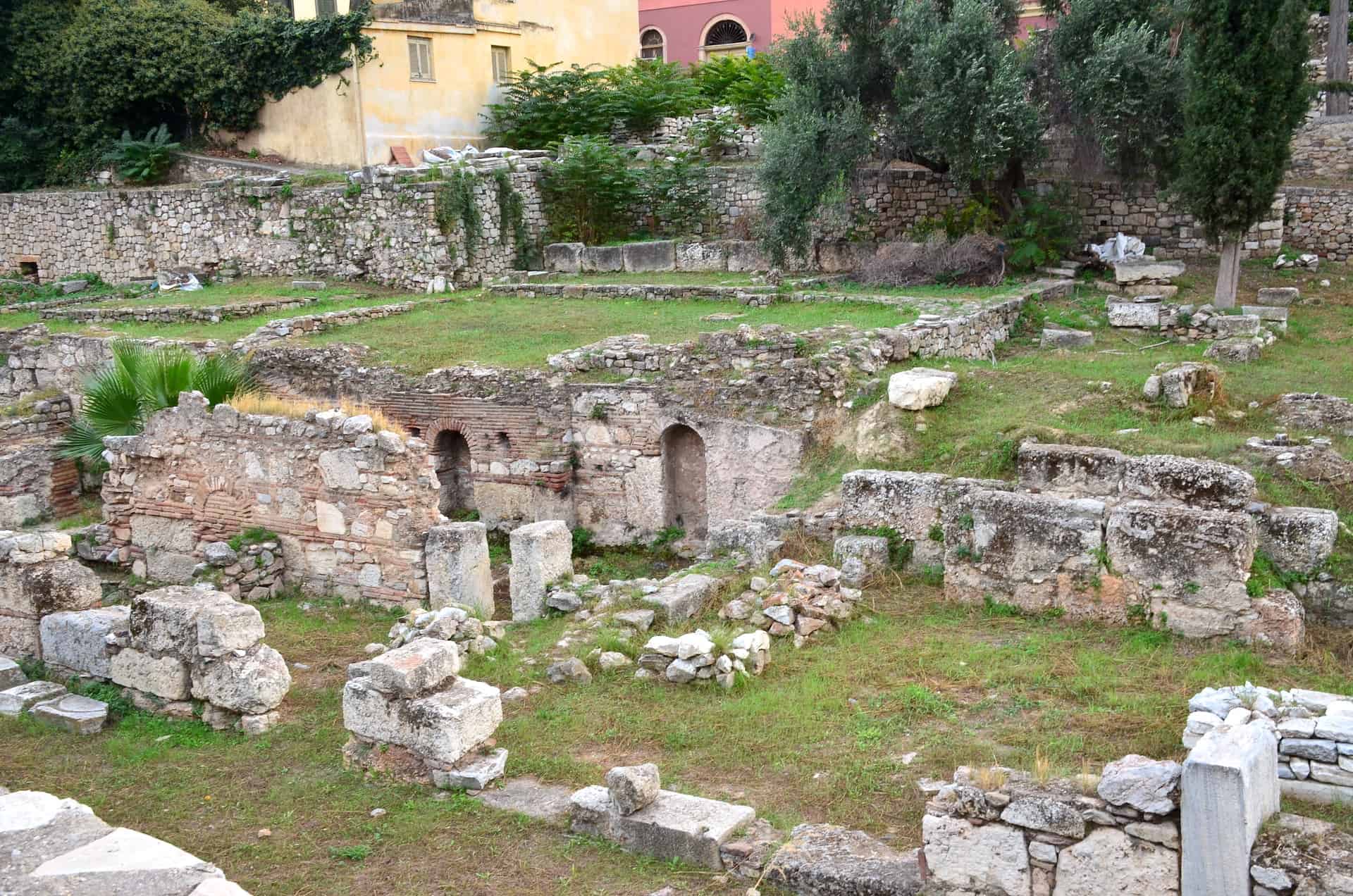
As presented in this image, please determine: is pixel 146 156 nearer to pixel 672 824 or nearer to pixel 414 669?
pixel 414 669

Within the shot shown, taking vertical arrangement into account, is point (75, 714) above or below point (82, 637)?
below

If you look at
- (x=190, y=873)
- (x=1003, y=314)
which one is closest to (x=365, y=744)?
(x=190, y=873)

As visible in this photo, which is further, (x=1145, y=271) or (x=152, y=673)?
(x=1145, y=271)

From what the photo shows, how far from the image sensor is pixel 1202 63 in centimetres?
1612

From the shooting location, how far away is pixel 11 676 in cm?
899

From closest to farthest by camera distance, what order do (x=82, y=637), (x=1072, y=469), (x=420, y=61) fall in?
A: (x=82, y=637), (x=1072, y=469), (x=420, y=61)

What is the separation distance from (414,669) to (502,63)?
24792mm

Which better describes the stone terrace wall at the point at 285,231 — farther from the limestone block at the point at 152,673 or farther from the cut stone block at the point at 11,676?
the limestone block at the point at 152,673

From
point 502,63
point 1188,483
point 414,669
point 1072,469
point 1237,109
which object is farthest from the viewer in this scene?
point 502,63

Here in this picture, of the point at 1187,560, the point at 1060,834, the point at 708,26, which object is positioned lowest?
the point at 1060,834

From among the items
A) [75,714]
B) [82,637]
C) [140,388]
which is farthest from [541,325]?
[75,714]

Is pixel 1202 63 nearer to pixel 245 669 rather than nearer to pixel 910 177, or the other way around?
pixel 910 177

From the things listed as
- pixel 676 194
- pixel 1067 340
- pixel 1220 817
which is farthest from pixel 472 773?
pixel 676 194

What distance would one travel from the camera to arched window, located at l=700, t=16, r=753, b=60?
38.2 m
